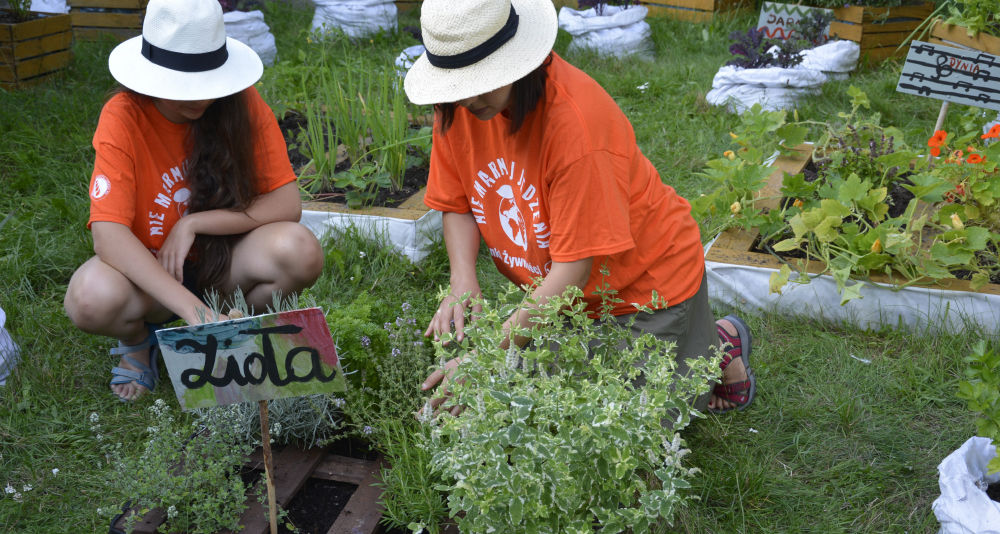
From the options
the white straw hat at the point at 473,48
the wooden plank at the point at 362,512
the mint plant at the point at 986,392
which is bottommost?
the wooden plank at the point at 362,512

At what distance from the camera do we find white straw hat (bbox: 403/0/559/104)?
4.91 feet

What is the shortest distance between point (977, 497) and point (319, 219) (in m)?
2.29

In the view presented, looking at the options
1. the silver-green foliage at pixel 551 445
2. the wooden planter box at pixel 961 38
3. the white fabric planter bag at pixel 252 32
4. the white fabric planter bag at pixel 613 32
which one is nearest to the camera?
the silver-green foliage at pixel 551 445

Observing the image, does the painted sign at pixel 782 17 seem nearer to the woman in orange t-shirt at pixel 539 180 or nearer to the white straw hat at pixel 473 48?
the woman in orange t-shirt at pixel 539 180

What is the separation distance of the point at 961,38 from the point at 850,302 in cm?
192

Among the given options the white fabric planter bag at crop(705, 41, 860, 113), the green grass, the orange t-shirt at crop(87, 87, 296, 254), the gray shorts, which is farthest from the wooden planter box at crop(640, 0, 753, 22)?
the orange t-shirt at crop(87, 87, 296, 254)

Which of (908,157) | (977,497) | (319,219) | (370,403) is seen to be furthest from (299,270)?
(908,157)

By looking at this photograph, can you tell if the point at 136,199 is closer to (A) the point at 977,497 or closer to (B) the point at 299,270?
(B) the point at 299,270

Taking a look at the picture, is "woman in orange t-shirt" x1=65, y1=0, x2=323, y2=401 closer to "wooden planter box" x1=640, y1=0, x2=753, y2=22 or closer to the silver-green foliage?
the silver-green foliage

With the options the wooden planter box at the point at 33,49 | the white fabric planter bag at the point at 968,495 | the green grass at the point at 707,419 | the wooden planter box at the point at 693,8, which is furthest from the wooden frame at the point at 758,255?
the wooden planter box at the point at 33,49

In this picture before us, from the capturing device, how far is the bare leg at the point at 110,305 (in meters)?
2.10

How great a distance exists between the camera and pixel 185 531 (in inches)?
62.4

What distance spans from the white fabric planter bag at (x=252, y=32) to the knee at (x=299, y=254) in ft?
10.7

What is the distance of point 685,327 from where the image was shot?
6.52ft
